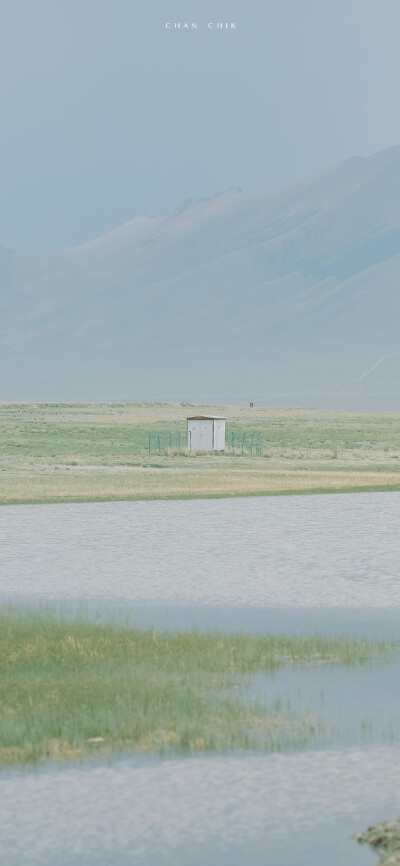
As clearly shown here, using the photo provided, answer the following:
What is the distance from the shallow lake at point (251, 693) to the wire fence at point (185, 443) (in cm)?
4591

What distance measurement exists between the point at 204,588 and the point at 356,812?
10.2 meters

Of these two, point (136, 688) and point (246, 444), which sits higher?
point (246, 444)

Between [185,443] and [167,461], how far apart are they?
24.7 m

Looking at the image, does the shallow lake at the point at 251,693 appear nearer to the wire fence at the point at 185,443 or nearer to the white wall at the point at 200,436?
the white wall at the point at 200,436

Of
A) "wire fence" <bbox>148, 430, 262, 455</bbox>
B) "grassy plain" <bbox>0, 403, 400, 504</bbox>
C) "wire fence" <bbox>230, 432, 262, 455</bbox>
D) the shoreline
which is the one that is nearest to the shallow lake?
the shoreline

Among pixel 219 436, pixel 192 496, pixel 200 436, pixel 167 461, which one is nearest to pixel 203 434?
pixel 200 436

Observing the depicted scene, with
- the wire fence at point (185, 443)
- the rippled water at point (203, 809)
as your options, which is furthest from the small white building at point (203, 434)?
the rippled water at point (203, 809)

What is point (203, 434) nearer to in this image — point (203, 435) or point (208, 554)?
point (203, 435)

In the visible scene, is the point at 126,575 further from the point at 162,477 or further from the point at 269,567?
the point at 162,477

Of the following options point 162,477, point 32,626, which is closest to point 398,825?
point 32,626

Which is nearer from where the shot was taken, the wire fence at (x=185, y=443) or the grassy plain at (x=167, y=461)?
the grassy plain at (x=167, y=461)

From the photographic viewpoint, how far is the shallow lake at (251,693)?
8.27m

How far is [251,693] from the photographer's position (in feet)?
39.8

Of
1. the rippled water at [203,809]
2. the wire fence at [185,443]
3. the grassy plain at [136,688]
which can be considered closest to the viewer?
the rippled water at [203,809]
